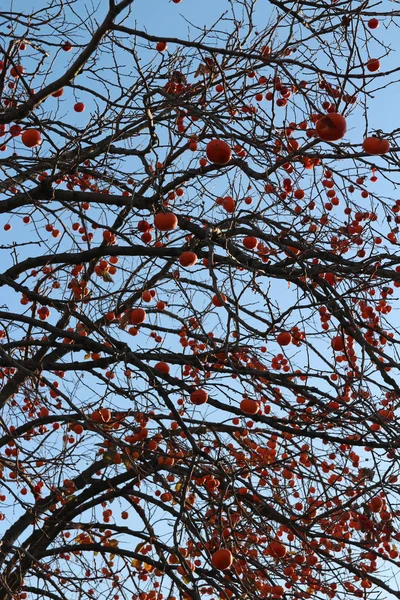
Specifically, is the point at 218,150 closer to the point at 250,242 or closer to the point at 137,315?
the point at 250,242

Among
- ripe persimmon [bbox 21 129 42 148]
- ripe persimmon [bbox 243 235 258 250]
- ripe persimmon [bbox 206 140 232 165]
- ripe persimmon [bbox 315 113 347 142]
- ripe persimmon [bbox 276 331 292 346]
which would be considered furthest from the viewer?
ripe persimmon [bbox 243 235 258 250]

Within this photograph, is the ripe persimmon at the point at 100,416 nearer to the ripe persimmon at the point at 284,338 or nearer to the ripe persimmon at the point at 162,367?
the ripe persimmon at the point at 162,367

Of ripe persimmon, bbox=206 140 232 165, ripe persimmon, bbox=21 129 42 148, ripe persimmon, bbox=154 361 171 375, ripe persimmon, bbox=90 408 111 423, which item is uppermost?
ripe persimmon, bbox=21 129 42 148

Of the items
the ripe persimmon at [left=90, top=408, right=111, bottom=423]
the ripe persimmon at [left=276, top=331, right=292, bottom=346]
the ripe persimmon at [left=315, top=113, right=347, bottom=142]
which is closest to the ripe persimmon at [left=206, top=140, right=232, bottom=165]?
the ripe persimmon at [left=315, top=113, right=347, bottom=142]

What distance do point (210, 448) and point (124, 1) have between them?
3424 millimetres

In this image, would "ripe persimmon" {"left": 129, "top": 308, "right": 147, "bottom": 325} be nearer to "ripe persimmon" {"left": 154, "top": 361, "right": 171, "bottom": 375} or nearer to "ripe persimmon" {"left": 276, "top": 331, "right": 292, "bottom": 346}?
"ripe persimmon" {"left": 154, "top": 361, "right": 171, "bottom": 375}

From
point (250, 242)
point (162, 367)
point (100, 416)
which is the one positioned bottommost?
point (100, 416)

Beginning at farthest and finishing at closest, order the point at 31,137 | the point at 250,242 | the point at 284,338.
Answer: the point at 250,242 < the point at 284,338 < the point at 31,137

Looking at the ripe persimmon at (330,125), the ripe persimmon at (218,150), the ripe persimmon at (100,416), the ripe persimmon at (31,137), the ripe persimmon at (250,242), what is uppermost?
the ripe persimmon at (250,242)

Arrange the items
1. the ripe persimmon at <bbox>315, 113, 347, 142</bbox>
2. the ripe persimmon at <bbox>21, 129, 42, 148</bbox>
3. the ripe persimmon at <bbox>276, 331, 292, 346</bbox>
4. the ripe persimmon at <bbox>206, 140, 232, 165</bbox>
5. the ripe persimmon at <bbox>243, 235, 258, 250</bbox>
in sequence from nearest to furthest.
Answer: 1. the ripe persimmon at <bbox>315, 113, 347, 142</bbox>
2. the ripe persimmon at <bbox>206, 140, 232, 165</bbox>
3. the ripe persimmon at <bbox>21, 129, 42, 148</bbox>
4. the ripe persimmon at <bbox>276, 331, 292, 346</bbox>
5. the ripe persimmon at <bbox>243, 235, 258, 250</bbox>

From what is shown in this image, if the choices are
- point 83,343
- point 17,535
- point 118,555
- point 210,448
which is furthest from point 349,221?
point 17,535

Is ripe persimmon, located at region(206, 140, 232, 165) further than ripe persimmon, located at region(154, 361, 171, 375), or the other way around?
ripe persimmon, located at region(154, 361, 171, 375)

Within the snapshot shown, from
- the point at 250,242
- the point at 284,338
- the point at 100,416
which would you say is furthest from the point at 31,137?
the point at 284,338

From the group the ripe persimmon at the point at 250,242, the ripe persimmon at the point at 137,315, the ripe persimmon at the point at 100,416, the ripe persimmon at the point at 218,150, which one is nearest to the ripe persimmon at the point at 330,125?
the ripe persimmon at the point at 218,150
